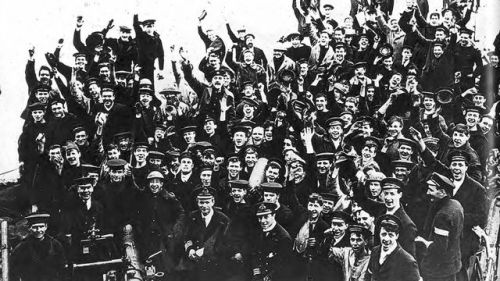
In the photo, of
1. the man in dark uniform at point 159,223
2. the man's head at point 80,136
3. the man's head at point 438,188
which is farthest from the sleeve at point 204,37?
the man's head at point 438,188

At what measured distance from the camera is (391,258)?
20.7ft

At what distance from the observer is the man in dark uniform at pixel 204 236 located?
20.9 feet

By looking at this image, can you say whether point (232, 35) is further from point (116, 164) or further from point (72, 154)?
point (72, 154)

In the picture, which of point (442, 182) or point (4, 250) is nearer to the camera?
point (4, 250)

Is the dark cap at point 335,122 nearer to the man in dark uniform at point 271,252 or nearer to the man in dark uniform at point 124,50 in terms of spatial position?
the man in dark uniform at point 271,252

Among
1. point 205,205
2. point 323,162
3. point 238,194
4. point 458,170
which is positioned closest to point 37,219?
point 205,205

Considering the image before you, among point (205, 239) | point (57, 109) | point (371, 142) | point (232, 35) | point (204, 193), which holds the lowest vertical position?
point (205, 239)

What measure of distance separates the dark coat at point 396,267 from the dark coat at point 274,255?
867mm

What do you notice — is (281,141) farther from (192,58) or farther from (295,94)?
(192,58)

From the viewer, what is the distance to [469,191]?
21.2 feet

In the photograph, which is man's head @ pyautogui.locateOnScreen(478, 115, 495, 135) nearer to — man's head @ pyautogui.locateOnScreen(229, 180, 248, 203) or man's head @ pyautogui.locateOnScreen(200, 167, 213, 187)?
man's head @ pyautogui.locateOnScreen(229, 180, 248, 203)

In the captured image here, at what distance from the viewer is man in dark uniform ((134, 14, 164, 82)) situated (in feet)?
21.3

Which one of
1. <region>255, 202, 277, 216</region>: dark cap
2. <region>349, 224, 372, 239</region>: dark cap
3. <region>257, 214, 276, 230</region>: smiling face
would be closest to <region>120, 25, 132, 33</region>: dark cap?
<region>255, 202, 277, 216</region>: dark cap

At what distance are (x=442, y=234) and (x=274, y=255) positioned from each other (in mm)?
1711
